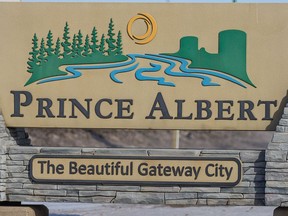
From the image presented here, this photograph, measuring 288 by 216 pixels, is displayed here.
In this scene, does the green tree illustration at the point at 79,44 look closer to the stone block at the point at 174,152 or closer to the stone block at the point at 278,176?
the stone block at the point at 174,152

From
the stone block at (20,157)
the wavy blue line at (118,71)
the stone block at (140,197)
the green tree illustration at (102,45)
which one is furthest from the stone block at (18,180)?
the green tree illustration at (102,45)

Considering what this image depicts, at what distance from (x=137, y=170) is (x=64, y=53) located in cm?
231

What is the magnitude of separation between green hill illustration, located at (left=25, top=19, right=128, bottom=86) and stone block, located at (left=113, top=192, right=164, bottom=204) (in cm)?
222

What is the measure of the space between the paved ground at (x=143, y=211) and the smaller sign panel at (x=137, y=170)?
5520mm

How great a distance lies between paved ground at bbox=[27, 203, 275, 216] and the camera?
20.0 m

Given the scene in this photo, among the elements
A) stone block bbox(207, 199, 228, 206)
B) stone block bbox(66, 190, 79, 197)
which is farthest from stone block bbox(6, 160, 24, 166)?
stone block bbox(207, 199, 228, 206)

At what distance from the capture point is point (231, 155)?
46.6 ft

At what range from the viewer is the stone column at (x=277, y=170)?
13961 millimetres

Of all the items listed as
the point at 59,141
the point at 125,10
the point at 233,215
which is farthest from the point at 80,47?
the point at 59,141

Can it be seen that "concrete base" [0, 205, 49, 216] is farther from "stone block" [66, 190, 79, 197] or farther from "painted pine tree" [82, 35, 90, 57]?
"painted pine tree" [82, 35, 90, 57]

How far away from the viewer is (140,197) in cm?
1445

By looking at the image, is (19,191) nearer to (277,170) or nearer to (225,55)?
(225,55)

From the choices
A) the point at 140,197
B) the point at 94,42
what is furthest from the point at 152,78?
the point at 140,197

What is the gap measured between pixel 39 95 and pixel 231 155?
3.33m
